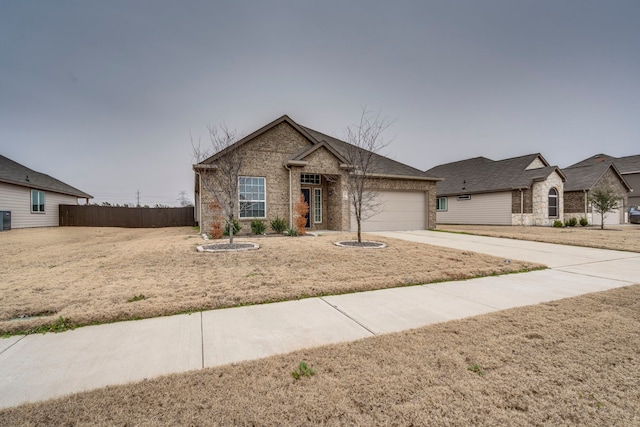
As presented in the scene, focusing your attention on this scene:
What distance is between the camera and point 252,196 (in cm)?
1338

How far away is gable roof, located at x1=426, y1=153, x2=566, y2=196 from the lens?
2188 centimetres

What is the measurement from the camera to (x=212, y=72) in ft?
48.7

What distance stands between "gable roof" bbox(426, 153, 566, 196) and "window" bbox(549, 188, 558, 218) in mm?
1494

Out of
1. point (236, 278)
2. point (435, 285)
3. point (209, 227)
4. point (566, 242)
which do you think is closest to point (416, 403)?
point (435, 285)

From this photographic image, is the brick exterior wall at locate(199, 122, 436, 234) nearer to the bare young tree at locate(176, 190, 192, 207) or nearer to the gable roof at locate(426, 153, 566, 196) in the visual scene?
the gable roof at locate(426, 153, 566, 196)

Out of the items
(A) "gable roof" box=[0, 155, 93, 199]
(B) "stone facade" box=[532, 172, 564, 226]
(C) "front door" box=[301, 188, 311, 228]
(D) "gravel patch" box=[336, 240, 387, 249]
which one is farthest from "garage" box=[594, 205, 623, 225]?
(A) "gable roof" box=[0, 155, 93, 199]

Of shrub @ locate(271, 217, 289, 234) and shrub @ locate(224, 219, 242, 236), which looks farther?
shrub @ locate(271, 217, 289, 234)

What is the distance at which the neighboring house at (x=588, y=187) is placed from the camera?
2323 cm

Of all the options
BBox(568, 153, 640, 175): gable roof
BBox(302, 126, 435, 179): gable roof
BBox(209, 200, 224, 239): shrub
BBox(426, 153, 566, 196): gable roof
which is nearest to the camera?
BBox(209, 200, 224, 239): shrub

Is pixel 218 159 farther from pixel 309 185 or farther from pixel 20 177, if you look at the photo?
pixel 20 177

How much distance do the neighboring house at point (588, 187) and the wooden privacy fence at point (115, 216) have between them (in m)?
33.6

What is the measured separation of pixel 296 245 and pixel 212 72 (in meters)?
11.3

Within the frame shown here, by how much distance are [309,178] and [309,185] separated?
402mm

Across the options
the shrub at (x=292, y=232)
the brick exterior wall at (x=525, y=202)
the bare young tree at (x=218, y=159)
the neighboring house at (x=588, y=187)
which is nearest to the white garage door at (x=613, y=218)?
the neighboring house at (x=588, y=187)
